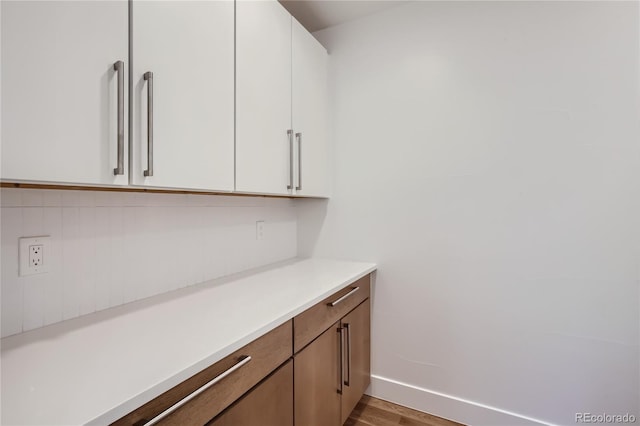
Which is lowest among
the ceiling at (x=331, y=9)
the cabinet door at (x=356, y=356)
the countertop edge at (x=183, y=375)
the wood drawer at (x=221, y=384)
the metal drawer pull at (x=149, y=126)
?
the cabinet door at (x=356, y=356)

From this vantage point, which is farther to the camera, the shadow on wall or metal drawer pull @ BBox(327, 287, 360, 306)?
the shadow on wall

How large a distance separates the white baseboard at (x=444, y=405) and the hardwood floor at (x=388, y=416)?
3cm

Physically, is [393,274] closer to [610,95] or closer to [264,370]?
[264,370]

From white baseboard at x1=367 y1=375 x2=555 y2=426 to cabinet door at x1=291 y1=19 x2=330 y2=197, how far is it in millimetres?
1279

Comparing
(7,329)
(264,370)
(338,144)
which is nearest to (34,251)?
(7,329)

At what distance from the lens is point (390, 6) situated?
1.90m

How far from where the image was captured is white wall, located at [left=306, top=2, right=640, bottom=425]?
143 cm

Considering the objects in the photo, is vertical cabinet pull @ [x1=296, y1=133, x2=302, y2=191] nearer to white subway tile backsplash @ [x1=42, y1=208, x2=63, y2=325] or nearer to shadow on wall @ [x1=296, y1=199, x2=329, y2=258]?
shadow on wall @ [x1=296, y1=199, x2=329, y2=258]

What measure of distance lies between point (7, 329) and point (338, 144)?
176 cm

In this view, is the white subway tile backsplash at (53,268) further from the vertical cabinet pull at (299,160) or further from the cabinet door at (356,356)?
the cabinet door at (356,356)

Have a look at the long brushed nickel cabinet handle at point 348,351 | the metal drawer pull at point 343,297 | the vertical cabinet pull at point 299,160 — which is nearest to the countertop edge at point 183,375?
the metal drawer pull at point 343,297

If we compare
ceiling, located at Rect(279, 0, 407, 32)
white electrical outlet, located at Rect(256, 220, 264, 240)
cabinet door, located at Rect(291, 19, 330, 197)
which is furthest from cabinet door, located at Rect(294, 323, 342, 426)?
ceiling, located at Rect(279, 0, 407, 32)

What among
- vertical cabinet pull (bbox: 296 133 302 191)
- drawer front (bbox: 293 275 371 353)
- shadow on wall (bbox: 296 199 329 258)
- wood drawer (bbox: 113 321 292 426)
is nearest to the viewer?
wood drawer (bbox: 113 321 292 426)

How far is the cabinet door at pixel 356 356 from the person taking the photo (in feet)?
5.21
